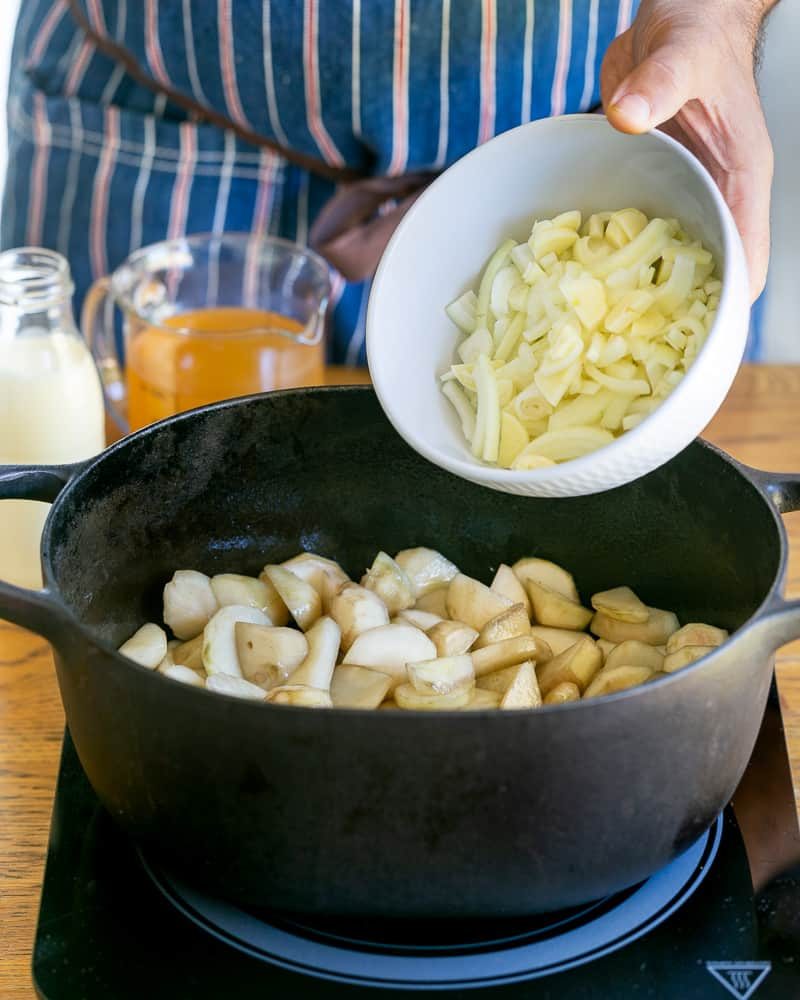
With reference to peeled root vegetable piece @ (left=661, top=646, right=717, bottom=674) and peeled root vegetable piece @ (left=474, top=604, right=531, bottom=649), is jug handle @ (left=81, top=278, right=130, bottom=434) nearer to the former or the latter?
peeled root vegetable piece @ (left=474, top=604, right=531, bottom=649)

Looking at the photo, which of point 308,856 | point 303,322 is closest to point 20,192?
point 303,322

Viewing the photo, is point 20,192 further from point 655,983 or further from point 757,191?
point 655,983

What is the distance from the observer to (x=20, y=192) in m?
1.61

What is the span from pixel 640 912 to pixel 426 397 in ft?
1.17

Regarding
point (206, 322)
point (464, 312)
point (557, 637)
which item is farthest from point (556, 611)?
point (206, 322)

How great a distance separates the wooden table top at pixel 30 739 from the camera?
744mm

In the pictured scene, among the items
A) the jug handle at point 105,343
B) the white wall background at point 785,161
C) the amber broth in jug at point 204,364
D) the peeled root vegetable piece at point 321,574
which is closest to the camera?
the peeled root vegetable piece at point 321,574

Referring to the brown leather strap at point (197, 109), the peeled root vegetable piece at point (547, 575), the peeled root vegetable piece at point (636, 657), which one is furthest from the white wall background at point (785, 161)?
the peeled root vegetable piece at point (636, 657)

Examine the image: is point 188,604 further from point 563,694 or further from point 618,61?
point 618,61

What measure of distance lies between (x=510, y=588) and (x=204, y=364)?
488mm

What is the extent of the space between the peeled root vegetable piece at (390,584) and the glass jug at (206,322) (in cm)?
40

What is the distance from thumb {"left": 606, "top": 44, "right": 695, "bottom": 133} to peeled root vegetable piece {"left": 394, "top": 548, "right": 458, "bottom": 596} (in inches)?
14.1

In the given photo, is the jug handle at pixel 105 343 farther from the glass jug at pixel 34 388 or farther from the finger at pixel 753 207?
the finger at pixel 753 207

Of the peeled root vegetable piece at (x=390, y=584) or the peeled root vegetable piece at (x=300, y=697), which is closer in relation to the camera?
the peeled root vegetable piece at (x=300, y=697)
